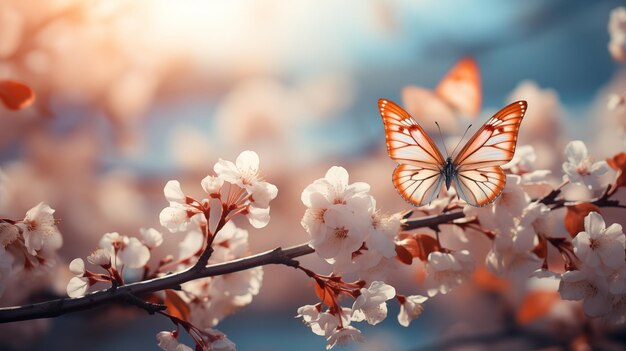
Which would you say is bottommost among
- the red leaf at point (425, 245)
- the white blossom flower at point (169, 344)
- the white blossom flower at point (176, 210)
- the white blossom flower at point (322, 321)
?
the white blossom flower at point (169, 344)

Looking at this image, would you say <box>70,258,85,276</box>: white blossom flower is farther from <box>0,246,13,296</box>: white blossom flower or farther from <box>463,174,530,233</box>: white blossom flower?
Result: <box>463,174,530,233</box>: white blossom flower

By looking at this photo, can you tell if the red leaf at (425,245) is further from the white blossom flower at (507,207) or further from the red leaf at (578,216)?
the red leaf at (578,216)

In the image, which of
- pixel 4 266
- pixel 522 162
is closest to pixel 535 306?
pixel 522 162

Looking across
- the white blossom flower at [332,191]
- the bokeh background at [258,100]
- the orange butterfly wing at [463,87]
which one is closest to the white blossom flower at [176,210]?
the white blossom flower at [332,191]

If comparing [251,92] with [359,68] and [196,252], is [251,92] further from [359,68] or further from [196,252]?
[196,252]

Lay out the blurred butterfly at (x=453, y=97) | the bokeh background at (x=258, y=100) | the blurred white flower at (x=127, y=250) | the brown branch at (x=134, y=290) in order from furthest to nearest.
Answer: the blurred butterfly at (x=453, y=97) < the bokeh background at (x=258, y=100) < the blurred white flower at (x=127, y=250) < the brown branch at (x=134, y=290)
